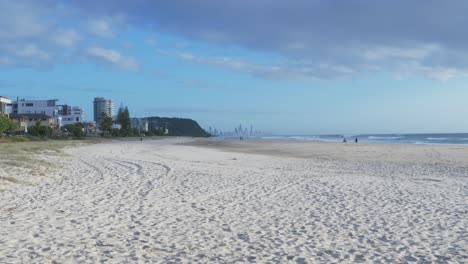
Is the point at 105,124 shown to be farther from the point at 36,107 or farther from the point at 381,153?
the point at 381,153

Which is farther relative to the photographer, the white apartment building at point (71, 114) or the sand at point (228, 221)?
the white apartment building at point (71, 114)

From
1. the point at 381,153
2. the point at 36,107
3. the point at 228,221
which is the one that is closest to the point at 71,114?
the point at 36,107

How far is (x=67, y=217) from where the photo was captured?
8266 millimetres

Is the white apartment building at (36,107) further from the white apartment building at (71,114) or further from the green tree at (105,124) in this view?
the green tree at (105,124)

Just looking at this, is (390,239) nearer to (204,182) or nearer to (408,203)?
(408,203)

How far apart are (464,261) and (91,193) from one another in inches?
347

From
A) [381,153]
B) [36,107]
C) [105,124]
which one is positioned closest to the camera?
[381,153]

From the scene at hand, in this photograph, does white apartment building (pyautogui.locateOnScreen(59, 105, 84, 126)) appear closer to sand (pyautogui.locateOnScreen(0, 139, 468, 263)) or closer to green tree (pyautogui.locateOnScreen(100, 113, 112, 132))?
green tree (pyautogui.locateOnScreen(100, 113, 112, 132))

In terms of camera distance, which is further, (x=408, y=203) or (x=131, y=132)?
(x=131, y=132)

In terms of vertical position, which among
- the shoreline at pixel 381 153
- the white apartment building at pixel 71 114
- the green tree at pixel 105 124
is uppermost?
the white apartment building at pixel 71 114

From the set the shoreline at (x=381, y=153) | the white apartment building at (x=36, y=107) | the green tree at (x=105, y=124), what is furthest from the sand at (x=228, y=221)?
the white apartment building at (x=36, y=107)

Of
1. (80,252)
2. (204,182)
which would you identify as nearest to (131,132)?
(204,182)

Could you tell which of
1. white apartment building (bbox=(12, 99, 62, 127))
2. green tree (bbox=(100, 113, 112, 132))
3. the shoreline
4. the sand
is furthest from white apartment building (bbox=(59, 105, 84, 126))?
the sand

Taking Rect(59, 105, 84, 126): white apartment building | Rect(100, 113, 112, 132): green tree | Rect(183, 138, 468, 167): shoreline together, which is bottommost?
Rect(183, 138, 468, 167): shoreline
